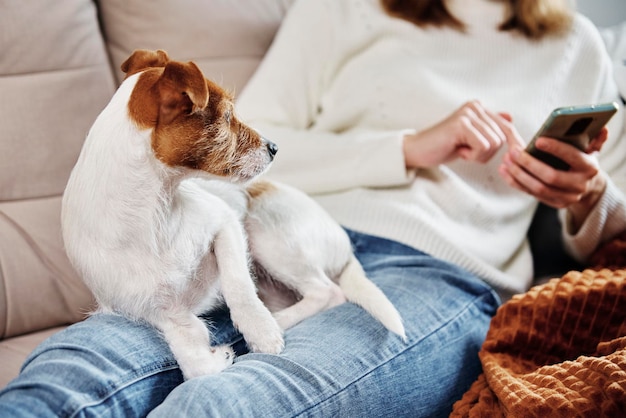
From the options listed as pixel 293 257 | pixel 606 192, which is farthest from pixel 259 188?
pixel 606 192

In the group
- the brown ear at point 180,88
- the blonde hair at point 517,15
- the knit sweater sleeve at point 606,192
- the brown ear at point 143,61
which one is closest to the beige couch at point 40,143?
the brown ear at point 143,61

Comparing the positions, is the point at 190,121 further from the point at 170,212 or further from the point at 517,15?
the point at 517,15

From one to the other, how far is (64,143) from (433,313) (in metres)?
0.82

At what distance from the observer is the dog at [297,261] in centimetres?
106

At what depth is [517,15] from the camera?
149 cm

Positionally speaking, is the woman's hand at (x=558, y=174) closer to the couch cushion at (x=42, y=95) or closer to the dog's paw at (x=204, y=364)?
the dog's paw at (x=204, y=364)

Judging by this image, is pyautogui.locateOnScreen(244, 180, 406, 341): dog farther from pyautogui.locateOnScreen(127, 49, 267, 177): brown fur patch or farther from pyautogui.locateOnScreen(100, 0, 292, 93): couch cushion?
pyautogui.locateOnScreen(100, 0, 292, 93): couch cushion

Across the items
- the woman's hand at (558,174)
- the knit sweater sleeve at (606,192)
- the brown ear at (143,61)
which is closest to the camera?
the brown ear at (143,61)

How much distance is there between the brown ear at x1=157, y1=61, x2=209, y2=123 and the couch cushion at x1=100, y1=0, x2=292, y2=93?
2.20ft

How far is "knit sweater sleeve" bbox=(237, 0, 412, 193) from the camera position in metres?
1.33

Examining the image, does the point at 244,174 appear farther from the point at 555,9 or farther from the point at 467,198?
the point at 555,9

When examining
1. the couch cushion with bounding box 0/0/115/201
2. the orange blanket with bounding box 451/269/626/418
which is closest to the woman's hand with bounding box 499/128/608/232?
the orange blanket with bounding box 451/269/626/418

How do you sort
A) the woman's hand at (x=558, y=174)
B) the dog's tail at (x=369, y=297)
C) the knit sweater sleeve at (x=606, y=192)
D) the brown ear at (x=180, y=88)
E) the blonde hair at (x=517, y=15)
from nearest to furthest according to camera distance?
the brown ear at (x=180, y=88)
the dog's tail at (x=369, y=297)
the woman's hand at (x=558, y=174)
the knit sweater sleeve at (x=606, y=192)
the blonde hair at (x=517, y=15)

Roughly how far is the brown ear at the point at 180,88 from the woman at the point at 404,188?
1.11 feet
